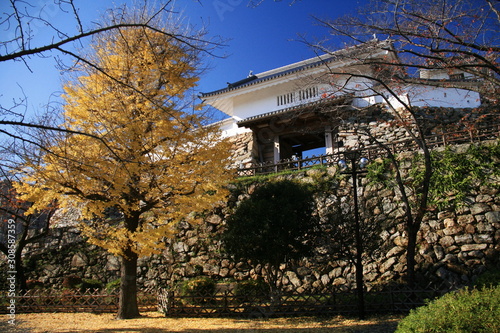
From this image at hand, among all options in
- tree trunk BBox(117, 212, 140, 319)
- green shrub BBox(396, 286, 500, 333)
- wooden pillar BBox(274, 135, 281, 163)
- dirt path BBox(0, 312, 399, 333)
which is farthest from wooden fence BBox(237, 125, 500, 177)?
green shrub BBox(396, 286, 500, 333)

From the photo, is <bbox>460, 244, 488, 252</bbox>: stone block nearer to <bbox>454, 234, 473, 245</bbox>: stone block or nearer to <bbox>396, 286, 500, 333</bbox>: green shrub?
<bbox>454, 234, 473, 245</bbox>: stone block

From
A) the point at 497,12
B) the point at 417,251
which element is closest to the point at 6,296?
the point at 417,251

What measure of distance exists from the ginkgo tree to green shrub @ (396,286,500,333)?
5.99 metres

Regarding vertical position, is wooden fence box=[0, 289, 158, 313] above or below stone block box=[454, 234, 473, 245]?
below

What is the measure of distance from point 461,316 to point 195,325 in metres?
6.26

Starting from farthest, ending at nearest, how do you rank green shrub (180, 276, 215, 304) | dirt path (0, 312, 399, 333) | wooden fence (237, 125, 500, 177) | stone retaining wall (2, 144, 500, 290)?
wooden fence (237, 125, 500, 177) < green shrub (180, 276, 215, 304) < stone retaining wall (2, 144, 500, 290) < dirt path (0, 312, 399, 333)

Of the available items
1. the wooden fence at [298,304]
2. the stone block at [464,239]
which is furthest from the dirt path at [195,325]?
the stone block at [464,239]

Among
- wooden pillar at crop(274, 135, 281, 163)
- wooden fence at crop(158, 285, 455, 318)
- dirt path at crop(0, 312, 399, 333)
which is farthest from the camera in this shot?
wooden pillar at crop(274, 135, 281, 163)

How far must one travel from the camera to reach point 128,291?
32.0 ft

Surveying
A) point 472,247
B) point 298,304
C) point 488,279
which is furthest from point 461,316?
point 472,247

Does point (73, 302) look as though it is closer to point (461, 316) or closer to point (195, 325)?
point (195, 325)

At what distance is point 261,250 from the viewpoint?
383 inches

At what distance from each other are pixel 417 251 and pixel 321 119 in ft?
26.9

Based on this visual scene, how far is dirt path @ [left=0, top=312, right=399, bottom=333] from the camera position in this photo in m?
7.82
